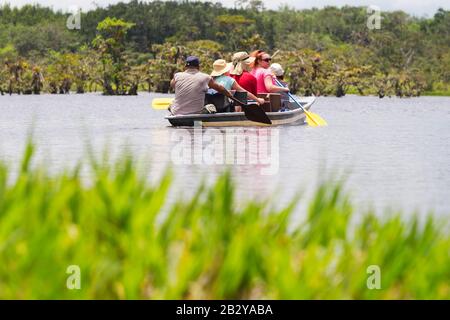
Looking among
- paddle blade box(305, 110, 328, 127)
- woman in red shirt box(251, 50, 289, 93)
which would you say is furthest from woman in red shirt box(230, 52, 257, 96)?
paddle blade box(305, 110, 328, 127)

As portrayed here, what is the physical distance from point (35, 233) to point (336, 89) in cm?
4462

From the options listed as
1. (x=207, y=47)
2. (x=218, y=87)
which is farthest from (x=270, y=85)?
(x=207, y=47)

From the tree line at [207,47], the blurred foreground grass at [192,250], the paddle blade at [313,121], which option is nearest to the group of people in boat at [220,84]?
the paddle blade at [313,121]

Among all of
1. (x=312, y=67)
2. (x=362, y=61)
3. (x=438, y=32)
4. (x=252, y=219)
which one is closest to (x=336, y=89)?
(x=312, y=67)

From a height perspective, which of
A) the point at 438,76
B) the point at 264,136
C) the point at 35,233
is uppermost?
the point at 35,233

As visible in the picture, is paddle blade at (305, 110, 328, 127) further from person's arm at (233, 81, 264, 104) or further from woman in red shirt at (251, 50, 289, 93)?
person's arm at (233, 81, 264, 104)

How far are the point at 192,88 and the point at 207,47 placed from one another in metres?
37.7

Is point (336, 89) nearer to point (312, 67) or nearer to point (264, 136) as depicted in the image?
point (312, 67)

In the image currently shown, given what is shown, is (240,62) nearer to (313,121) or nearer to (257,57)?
(257,57)

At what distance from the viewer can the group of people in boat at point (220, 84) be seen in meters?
15.9

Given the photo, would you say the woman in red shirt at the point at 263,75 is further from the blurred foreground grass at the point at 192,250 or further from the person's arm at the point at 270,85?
the blurred foreground grass at the point at 192,250

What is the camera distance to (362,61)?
5862 cm

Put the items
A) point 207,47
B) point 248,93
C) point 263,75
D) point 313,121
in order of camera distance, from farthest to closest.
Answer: point 207,47 → point 313,121 → point 263,75 → point 248,93

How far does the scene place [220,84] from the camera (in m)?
16.1
